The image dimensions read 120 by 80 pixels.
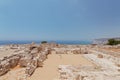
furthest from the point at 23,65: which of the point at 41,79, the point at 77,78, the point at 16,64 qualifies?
the point at 77,78

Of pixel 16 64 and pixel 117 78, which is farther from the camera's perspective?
pixel 16 64

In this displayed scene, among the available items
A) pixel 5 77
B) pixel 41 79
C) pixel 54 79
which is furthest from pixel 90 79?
pixel 5 77

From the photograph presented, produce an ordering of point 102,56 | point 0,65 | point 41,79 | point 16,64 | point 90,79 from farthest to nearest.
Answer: point 102,56 → point 16,64 → point 0,65 → point 41,79 → point 90,79

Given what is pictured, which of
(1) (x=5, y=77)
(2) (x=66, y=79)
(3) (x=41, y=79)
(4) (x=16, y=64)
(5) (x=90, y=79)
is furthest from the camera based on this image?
(4) (x=16, y=64)

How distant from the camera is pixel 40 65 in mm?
14672

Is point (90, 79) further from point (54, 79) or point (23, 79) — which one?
point (23, 79)

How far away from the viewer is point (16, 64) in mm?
16062

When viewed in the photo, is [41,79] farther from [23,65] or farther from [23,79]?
[23,65]

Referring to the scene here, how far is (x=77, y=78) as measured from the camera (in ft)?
29.8

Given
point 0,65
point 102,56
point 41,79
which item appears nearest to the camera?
point 41,79

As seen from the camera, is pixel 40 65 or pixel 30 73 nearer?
pixel 30 73

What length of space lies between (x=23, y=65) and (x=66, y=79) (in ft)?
20.4

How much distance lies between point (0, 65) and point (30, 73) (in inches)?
106

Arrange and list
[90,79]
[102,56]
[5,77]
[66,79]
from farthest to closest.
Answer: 1. [102,56]
2. [5,77]
3. [66,79]
4. [90,79]
